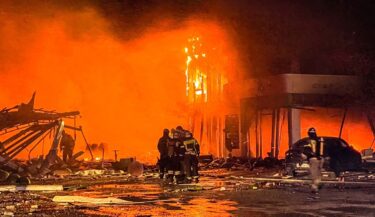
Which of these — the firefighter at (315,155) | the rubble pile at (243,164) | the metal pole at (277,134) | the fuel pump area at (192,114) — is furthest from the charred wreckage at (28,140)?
the metal pole at (277,134)

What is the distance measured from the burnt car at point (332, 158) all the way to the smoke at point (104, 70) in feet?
42.2

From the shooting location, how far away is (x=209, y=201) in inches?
448

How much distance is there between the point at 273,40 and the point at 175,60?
983 centimetres

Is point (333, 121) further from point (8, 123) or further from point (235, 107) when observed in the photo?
point (8, 123)

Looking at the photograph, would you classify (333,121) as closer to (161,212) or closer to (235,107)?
(235,107)

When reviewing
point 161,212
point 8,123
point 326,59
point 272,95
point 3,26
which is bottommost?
point 161,212

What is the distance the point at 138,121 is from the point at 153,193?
74.8 ft

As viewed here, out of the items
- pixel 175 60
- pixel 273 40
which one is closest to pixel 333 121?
pixel 273 40

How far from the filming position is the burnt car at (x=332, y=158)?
59.5 ft

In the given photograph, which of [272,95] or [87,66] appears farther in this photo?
[87,66]

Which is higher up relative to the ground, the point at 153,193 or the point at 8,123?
the point at 8,123

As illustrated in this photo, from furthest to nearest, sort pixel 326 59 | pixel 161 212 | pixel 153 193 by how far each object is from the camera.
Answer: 1. pixel 326 59
2. pixel 153 193
3. pixel 161 212

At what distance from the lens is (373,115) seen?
27312 millimetres

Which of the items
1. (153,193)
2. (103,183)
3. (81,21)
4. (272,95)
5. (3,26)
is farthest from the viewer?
(81,21)
